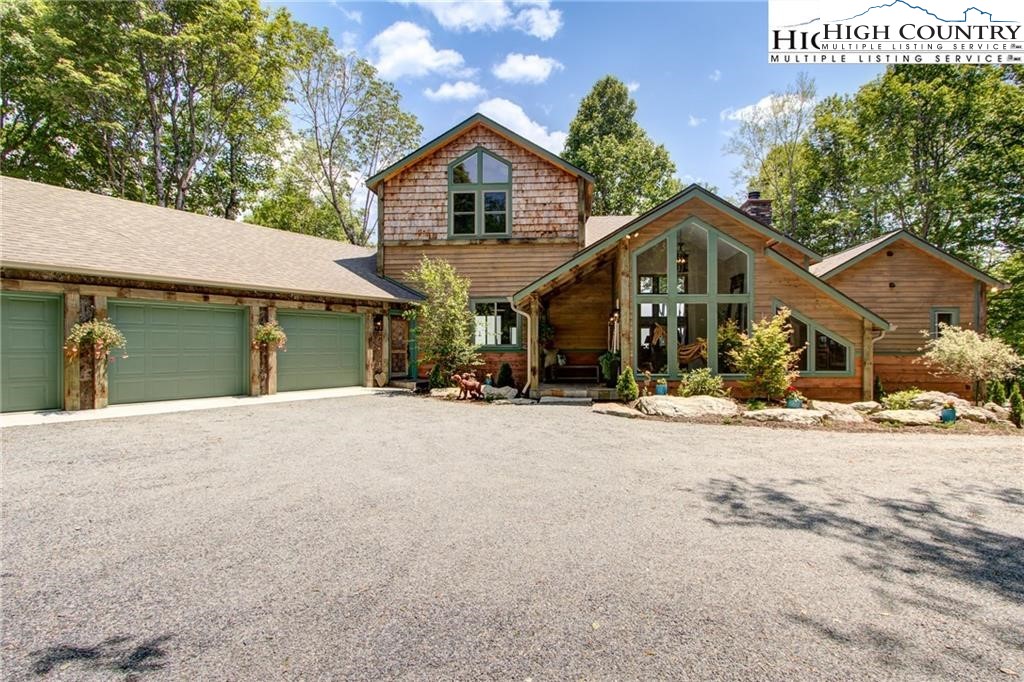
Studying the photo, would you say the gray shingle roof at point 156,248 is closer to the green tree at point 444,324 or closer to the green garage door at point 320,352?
the green garage door at point 320,352

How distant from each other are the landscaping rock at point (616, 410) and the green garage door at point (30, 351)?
1066cm

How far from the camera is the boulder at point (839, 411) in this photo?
27.9 ft

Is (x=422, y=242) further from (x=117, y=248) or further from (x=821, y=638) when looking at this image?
(x=821, y=638)

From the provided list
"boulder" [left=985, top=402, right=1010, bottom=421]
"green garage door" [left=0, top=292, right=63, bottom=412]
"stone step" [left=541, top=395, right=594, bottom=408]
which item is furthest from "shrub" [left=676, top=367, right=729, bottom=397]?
"green garage door" [left=0, top=292, right=63, bottom=412]

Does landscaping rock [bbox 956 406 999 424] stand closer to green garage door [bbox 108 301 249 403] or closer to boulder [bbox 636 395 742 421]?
boulder [bbox 636 395 742 421]

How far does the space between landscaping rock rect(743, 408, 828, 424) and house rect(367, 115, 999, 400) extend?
5.00ft

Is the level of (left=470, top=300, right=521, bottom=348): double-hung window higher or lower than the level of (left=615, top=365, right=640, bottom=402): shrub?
higher

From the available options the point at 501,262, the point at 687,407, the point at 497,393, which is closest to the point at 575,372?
the point at 497,393

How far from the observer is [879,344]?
42.3ft

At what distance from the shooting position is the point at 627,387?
402 inches

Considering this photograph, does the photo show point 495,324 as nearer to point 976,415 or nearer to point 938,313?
point 976,415

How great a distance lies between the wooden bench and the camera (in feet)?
45.8

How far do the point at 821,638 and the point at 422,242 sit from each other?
13904mm

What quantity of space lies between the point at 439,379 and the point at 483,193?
20.3ft
